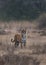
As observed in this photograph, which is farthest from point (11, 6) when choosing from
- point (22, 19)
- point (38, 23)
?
point (38, 23)

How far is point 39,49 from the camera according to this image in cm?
1725

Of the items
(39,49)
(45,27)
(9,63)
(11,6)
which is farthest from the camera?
(11,6)

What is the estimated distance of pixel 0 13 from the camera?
48.8m

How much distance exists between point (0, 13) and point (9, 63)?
1475 inches

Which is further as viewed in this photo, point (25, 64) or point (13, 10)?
point (13, 10)

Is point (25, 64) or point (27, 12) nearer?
point (25, 64)

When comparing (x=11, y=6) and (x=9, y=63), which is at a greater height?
(x=11, y=6)

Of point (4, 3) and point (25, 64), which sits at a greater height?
point (4, 3)

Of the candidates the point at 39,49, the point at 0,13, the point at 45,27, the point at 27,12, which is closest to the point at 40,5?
the point at 27,12

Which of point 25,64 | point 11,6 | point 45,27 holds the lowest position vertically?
point 25,64

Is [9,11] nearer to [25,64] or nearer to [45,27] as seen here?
[45,27]

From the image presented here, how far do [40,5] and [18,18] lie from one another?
5659 millimetres

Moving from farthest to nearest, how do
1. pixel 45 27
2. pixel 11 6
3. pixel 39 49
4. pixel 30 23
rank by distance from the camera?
pixel 11 6, pixel 30 23, pixel 45 27, pixel 39 49

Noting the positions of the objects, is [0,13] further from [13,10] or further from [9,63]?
[9,63]
